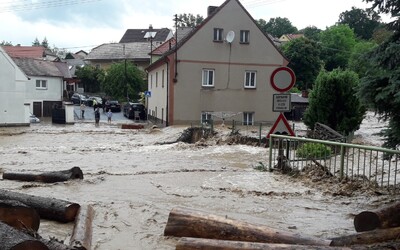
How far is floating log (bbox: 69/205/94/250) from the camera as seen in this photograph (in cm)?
557

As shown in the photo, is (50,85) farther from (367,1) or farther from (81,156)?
(367,1)

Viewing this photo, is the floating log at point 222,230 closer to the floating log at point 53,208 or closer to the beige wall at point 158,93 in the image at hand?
the floating log at point 53,208

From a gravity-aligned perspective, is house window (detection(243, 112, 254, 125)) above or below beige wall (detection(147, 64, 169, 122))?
below

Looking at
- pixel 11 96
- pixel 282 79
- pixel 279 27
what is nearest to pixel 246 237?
pixel 282 79

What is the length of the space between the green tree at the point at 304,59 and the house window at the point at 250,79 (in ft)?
86.9

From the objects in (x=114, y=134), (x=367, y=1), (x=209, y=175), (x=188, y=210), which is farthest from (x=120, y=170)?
(x=114, y=134)

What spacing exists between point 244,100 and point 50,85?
85.4 feet

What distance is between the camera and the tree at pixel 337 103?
24.0 meters

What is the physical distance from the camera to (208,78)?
3541 cm

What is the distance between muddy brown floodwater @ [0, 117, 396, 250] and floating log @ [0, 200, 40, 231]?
41 centimetres

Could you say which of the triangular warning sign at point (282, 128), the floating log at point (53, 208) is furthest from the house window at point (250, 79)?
the floating log at point (53, 208)

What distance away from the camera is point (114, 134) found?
32.7 metres

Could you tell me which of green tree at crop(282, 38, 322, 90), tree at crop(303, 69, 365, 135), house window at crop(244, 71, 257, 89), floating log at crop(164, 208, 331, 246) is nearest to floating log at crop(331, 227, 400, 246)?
floating log at crop(164, 208, 331, 246)

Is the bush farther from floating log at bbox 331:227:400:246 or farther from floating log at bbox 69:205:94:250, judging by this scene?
floating log at bbox 331:227:400:246
